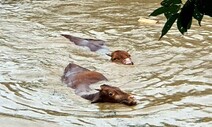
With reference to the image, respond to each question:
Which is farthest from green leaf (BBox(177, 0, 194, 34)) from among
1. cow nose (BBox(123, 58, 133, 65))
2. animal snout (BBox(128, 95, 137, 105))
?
cow nose (BBox(123, 58, 133, 65))

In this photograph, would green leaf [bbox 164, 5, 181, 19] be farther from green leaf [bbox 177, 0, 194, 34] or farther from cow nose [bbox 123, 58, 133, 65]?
cow nose [bbox 123, 58, 133, 65]

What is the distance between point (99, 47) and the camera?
779cm

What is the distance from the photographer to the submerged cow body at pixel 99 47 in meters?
6.92

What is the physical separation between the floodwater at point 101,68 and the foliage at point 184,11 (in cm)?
301

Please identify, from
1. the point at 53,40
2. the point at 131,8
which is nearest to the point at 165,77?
the point at 53,40

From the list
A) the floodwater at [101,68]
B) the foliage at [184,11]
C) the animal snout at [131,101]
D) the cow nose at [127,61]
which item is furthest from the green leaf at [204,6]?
the cow nose at [127,61]

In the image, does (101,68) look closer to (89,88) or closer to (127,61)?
(127,61)

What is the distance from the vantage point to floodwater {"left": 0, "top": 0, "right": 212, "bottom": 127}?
4711 mm

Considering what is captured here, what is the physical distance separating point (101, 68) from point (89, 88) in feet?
3.97

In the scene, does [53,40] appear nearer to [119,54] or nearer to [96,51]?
[96,51]

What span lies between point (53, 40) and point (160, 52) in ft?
6.19

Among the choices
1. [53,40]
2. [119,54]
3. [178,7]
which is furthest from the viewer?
[53,40]

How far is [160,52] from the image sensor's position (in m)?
7.48

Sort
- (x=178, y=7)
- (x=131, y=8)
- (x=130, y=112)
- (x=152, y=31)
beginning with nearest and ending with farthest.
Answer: (x=178, y=7) < (x=130, y=112) < (x=152, y=31) < (x=131, y=8)
